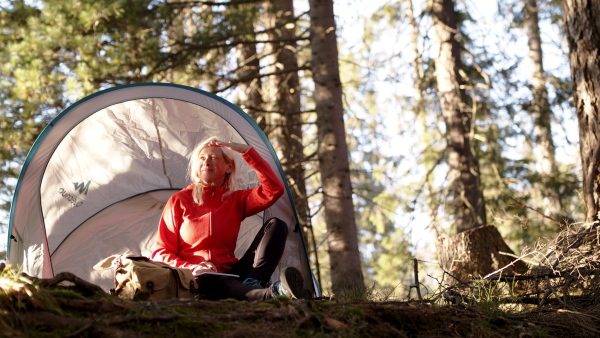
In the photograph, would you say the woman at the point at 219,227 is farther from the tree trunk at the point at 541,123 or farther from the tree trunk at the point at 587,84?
the tree trunk at the point at 541,123

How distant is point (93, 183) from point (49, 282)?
9.04 feet

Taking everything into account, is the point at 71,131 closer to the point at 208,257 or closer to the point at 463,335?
the point at 208,257

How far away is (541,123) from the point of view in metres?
9.80

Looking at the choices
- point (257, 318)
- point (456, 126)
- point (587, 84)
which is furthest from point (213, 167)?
point (456, 126)

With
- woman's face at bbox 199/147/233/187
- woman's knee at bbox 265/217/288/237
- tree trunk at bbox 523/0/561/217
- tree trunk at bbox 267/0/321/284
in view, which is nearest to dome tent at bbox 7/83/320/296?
woman's face at bbox 199/147/233/187

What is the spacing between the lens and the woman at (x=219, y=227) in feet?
13.0

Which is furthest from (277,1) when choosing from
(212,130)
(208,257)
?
(208,257)

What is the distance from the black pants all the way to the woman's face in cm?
57

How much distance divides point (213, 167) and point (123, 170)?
1361 mm

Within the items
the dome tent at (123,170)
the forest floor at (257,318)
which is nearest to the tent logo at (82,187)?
the dome tent at (123,170)

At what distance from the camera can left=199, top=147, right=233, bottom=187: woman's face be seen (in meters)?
4.37

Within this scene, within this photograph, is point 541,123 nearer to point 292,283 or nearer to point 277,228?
point 277,228

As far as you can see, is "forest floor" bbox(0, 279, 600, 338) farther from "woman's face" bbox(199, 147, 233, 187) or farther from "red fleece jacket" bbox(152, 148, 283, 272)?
"woman's face" bbox(199, 147, 233, 187)

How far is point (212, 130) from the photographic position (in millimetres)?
5348
